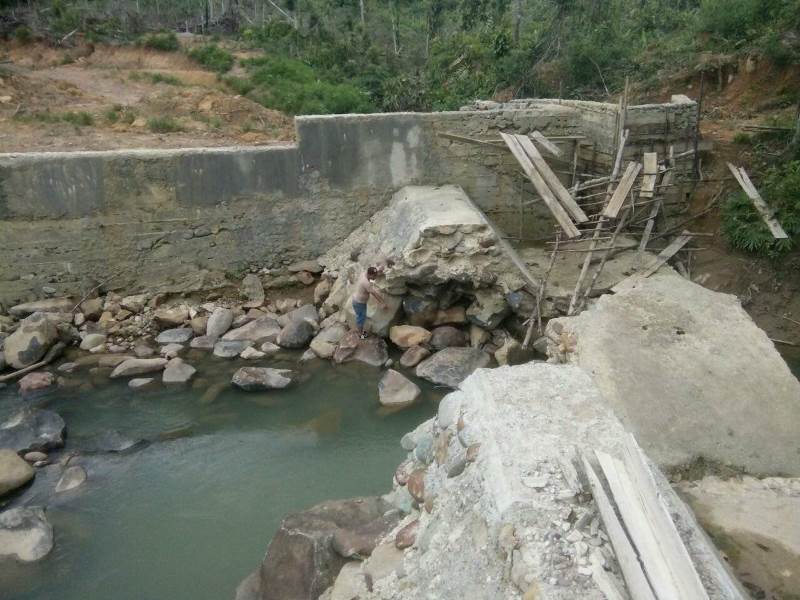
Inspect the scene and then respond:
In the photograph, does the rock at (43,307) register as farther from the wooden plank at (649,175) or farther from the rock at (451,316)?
the wooden plank at (649,175)

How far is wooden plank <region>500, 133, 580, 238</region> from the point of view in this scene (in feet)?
25.9

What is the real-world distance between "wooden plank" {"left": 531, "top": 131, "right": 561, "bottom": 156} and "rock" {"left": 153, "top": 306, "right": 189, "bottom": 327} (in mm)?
5517

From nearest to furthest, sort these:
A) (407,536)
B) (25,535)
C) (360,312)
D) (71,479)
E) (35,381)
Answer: (407,536), (25,535), (71,479), (35,381), (360,312)

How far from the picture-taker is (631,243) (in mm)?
8750

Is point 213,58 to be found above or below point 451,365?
above

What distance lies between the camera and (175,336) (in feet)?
29.6

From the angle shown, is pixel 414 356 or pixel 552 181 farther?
pixel 552 181

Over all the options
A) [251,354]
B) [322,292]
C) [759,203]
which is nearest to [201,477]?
[251,354]

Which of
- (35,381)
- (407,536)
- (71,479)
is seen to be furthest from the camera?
(35,381)

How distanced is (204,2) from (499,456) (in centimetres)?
2700

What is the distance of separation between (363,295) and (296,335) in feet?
3.70

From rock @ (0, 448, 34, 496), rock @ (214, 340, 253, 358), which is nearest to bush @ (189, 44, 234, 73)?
rock @ (214, 340, 253, 358)

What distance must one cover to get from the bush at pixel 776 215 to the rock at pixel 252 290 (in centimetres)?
660

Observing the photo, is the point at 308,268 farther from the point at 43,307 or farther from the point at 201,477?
the point at 201,477
